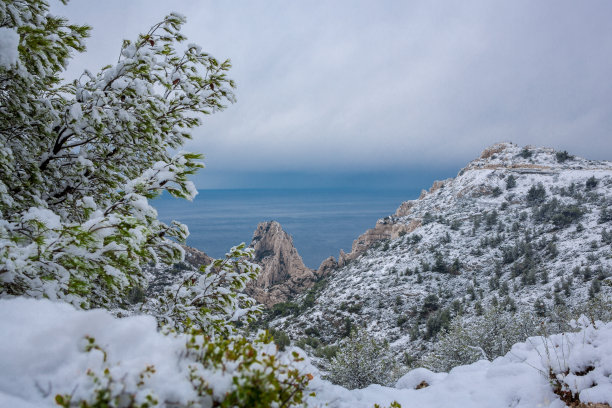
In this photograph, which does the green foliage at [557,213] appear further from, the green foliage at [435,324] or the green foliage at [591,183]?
the green foliage at [435,324]

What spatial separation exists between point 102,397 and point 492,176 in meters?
66.3

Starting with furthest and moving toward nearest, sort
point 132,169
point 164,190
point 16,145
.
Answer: point 132,169, point 16,145, point 164,190

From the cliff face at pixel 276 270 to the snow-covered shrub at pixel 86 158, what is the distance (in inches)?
1938

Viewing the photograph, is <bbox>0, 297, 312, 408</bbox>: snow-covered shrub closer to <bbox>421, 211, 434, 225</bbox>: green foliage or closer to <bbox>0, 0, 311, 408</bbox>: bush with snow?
<bbox>0, 0, 311, 408</bbox>: bush with snow

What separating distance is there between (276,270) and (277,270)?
0.37 m

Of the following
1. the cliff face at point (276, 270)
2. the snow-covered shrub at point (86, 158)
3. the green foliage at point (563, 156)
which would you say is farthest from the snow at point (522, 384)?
the green foliage at point (563, 156)

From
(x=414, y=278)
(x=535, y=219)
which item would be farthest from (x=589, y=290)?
(x=535, y=219)

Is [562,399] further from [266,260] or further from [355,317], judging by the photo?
[266,260]

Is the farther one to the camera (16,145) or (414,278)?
(414,278)

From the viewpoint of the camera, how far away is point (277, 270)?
2544 inches

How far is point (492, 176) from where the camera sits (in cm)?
5662

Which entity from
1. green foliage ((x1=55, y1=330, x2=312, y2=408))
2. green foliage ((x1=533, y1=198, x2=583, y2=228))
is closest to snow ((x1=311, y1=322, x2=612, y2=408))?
green foliage ((x1=55, y1=330, x2=312, y2=408))

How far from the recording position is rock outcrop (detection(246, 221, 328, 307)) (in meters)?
55.7

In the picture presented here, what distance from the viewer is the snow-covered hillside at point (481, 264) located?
26.5 metres
